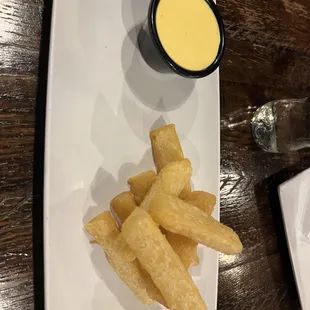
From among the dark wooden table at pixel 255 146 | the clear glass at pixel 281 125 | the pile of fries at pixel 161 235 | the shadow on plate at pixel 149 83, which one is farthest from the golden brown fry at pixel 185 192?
the clear glass at pixel 281 125

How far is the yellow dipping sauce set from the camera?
131cm

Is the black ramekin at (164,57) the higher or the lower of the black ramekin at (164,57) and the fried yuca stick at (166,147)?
the higher

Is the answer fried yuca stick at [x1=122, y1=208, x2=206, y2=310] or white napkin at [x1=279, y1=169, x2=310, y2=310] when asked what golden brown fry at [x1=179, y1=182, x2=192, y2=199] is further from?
white napkin at [x1=279, y1=169, x2=310, y2=310]

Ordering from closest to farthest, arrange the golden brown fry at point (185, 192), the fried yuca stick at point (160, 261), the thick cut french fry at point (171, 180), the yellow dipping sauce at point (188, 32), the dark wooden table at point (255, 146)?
the fried yuca stick at point (160, 261), the thick cut french fry at point (171, 180), the golden brown fry at point (185, 192), the yellow dipping sauce at point (188, 32), the dark wooden table at point (255, 146)

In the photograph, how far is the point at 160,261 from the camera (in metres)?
1.02

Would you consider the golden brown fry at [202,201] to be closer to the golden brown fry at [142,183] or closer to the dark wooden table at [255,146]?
the golden brown fry at [142,183]

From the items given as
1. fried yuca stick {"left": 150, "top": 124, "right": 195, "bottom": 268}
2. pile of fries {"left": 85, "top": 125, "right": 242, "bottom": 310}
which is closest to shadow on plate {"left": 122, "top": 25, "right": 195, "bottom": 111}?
fried yuca stick {"left": 150, "top": 124, "right": 195, "bottom": 268}

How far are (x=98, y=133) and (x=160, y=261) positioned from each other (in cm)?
36

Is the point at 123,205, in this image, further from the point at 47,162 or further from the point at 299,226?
the point at 299,226

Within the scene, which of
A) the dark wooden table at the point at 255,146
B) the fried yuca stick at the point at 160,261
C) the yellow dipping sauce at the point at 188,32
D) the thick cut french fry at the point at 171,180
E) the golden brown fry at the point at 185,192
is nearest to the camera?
the fried yuca stick at the point at 160,261

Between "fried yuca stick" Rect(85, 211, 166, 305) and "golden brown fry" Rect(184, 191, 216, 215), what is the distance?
0.19 m

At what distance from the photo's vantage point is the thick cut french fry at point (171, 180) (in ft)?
3.59

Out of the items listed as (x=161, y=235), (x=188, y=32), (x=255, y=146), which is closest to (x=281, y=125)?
(x=255, y=146)

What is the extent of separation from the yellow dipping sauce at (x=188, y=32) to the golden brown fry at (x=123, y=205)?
39 cm
